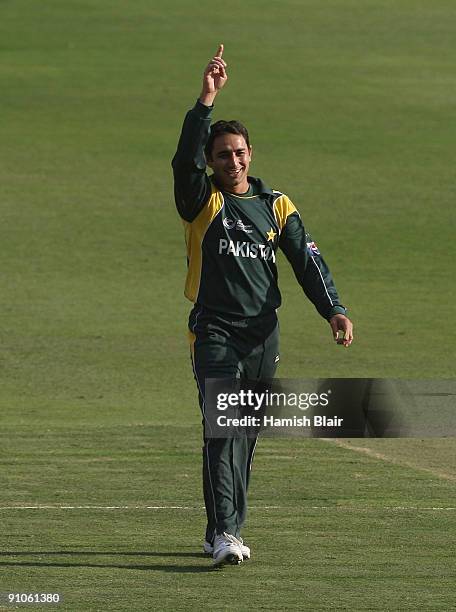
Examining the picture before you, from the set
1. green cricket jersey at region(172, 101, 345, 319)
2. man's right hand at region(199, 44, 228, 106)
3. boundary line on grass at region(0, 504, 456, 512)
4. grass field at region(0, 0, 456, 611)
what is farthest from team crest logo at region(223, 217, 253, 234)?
boundary line on grass at region(0, 504, 456, 512)

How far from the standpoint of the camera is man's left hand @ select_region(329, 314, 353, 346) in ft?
23.0

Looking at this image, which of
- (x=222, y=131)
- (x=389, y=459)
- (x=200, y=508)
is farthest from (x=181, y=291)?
(x=222, y=131)

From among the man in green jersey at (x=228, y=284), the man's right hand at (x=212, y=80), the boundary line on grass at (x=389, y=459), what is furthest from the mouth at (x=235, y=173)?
the boundary line on grass at (x=389, y=459)

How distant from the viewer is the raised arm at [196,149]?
682 cm

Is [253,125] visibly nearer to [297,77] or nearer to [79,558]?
[297,77]

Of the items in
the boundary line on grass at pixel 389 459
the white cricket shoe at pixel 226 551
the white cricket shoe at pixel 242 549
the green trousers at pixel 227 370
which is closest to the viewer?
the white cricket shoe at pixel 226 551

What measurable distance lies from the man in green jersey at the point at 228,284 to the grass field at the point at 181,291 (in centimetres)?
36

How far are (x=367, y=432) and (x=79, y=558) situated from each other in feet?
4.32

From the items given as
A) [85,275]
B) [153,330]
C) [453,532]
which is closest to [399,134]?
[85,275]

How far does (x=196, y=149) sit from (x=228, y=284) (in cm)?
58

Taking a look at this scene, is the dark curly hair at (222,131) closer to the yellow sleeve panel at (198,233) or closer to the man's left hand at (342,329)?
the yellow sleeve panel at (198,233)

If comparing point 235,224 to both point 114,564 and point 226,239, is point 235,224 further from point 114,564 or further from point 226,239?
point 114,564

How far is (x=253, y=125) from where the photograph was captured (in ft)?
97.6

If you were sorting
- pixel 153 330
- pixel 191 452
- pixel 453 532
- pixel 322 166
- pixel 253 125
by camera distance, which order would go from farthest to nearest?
pixel 253 125
pixel 322 166
pixel 153 330
pixel 191 452
pixel 453 532
